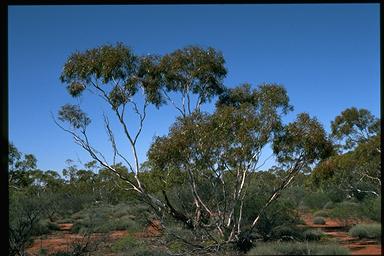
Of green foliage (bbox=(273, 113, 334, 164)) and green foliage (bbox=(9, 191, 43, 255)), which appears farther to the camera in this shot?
green foliage (bbox=(273, 113, 334, 164))

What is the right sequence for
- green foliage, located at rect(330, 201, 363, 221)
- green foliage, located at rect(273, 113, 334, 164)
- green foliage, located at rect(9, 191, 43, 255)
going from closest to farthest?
green foliage, located at rect(9, 191, 43, 255) < green foliage, located at rect(273, 113, 334, 164) < green foliage, located at rect(330, 201, 363, 221)

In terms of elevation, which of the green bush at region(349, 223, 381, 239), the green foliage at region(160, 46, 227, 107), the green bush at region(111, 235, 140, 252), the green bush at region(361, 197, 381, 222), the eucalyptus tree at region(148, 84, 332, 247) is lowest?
the green bush at region(111, 235, 140, 252)

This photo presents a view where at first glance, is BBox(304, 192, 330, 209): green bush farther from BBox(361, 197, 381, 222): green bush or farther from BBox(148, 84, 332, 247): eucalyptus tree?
BBox(148, 84, 332, 247): eucalyptus tree

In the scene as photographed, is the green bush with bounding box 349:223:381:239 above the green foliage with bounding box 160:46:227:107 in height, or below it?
below

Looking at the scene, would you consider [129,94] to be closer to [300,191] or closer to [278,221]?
[278,221]

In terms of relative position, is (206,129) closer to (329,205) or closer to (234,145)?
(234,145)

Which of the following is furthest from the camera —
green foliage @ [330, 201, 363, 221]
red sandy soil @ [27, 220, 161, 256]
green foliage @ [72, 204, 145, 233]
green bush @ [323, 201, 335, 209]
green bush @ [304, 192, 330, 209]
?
green bush @ [304, 192, 330, 209]

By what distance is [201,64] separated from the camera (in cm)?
1121

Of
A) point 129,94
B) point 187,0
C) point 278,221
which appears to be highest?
point 129,94

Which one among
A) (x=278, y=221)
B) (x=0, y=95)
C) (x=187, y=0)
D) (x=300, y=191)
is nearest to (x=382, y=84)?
(x=187, y=0)

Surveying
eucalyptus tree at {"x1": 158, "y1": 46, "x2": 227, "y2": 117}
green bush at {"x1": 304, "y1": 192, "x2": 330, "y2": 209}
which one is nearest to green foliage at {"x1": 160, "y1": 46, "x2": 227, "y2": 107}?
eucalyptus tree at {"x1": 158, "y1": 46, "x2": 227, "y2": 117}

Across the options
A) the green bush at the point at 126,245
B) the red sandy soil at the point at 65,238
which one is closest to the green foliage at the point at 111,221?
the red sandy soil at the point at 65,238

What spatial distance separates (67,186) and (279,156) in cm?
2782

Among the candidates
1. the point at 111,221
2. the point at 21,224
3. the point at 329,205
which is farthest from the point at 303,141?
the point at 329,205
